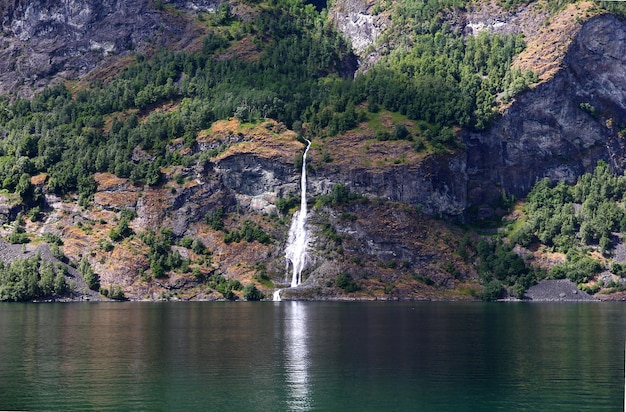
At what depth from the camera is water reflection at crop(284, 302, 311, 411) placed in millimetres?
81812

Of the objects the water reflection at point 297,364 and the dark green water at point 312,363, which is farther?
the water reflection at point 297,364

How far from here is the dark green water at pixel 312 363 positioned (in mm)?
81312

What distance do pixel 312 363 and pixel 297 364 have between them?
181cm

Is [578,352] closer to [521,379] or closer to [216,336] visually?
[521,379]

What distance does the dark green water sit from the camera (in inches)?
3201

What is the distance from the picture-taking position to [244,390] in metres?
85.8

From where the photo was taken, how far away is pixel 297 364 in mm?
101438

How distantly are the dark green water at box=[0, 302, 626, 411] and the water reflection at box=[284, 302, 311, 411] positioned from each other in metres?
0.18

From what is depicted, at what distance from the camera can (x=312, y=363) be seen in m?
102

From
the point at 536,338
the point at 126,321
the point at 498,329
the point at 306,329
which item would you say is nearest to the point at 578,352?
the point at 536,338

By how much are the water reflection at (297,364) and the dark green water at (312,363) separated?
181 millimetres

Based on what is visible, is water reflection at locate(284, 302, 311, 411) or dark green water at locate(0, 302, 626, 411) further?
water reflection at locate(284, 302, 311, 411)

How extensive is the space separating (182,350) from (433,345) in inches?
1197

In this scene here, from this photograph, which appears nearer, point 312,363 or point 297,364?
Answer: point 297,364
